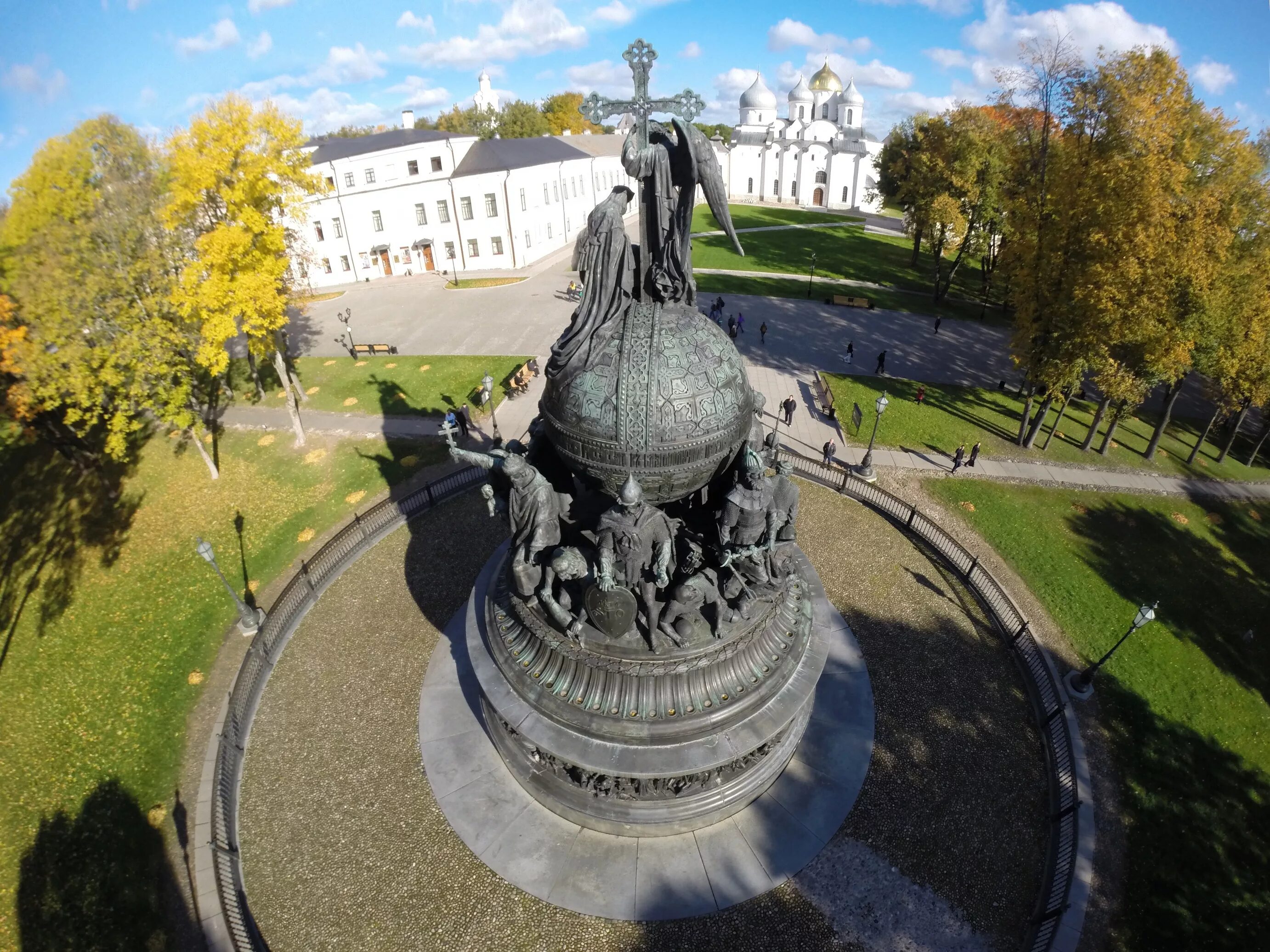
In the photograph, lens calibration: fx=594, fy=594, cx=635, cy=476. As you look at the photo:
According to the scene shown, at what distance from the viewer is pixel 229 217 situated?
18578mm

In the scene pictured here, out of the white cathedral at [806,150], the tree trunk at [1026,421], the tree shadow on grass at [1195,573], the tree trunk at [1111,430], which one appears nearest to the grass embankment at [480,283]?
the tree trunk at [1026,421]

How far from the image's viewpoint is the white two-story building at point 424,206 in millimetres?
42125

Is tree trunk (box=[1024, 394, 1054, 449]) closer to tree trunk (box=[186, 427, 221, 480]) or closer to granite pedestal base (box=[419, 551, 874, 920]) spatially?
granite pedestal base (box=[419, 551, 874, 920])

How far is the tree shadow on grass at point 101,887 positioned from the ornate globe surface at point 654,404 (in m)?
9.49

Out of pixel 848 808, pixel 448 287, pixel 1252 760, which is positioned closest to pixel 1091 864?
pixel 848 808

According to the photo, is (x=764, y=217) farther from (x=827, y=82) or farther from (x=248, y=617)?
(x=248, y=617)

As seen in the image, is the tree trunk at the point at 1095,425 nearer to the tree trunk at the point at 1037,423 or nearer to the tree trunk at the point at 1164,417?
the tree trunk at the point at 1037,423

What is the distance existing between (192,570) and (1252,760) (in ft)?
79.8

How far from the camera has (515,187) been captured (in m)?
44.4

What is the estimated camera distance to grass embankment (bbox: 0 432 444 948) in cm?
964

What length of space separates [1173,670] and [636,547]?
1333cm

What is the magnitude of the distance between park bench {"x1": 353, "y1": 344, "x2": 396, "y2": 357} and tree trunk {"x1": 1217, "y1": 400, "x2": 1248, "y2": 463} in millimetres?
Answer: 34160

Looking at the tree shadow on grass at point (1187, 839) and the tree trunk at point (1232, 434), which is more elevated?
the tree trunk at point (1232, 434)

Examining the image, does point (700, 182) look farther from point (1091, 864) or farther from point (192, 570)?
point (192, 570)
